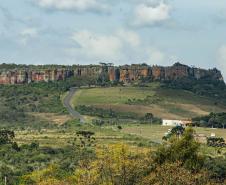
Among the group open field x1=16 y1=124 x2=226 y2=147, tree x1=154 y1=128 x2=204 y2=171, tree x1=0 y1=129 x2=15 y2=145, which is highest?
tree x1=154 y1=128 x2=204 y2=171

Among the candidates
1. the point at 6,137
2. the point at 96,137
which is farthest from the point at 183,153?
the point at 96,137

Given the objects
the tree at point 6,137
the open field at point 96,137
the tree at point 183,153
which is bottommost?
the open field at point 96,137

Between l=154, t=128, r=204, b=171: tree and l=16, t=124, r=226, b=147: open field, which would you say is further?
l=16, t=124, r=226, b=147: open field

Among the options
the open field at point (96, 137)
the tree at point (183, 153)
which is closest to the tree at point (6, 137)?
the open field at point (96, 137)

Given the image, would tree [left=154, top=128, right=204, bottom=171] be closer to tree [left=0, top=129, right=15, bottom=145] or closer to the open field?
the open field

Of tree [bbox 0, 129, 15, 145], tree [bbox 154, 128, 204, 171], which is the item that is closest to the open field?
tree [bbox 0, 129, 15, 145]

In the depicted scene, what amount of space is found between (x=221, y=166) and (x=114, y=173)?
38.6 metres

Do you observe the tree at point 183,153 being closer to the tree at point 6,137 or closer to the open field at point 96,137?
the open field at point 96,137

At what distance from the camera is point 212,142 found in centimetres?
17375

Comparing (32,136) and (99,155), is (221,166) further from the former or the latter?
(32,136)

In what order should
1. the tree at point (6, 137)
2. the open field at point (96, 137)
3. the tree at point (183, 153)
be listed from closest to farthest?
the tree at point (183, 153) < the tree at point (6, 137) < the open field at point (96, 137)

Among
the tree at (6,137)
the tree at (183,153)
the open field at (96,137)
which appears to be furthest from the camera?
the open field at (96,137)

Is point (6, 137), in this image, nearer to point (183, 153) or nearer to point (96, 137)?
point (96, 137)

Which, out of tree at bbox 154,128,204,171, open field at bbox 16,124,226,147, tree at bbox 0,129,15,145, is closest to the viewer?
tree at bbox 154,128,204,171
